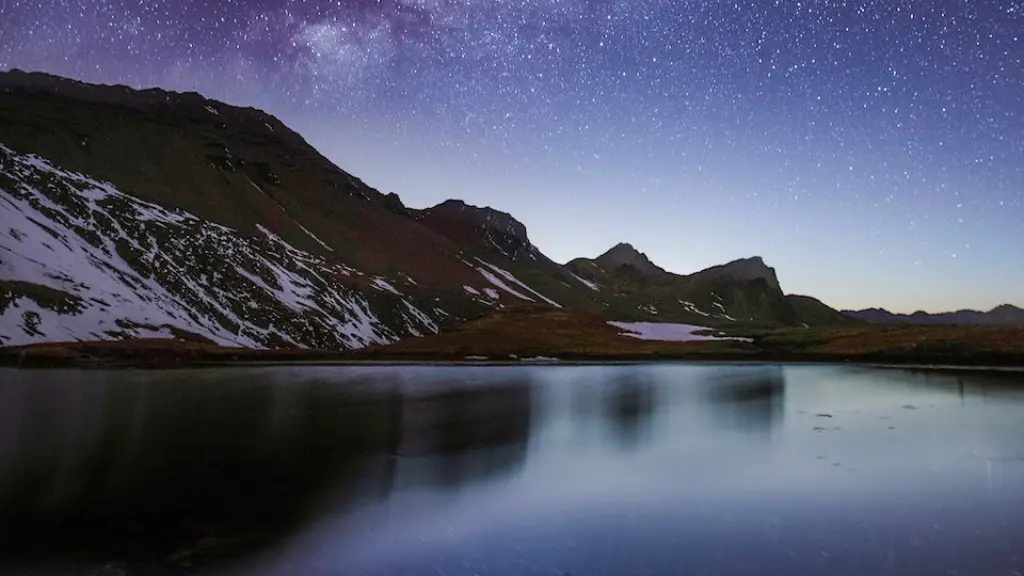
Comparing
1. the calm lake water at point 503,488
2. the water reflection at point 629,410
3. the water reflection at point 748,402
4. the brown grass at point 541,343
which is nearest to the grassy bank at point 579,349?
the brown grass at point 541,343

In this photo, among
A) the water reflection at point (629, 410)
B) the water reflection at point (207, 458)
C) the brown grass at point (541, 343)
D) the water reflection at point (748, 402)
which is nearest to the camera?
the water reflection at point (207, 458)

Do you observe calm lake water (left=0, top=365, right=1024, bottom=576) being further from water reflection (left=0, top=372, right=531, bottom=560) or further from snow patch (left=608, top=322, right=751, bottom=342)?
snow patch (left=608, top=322, right=751, bottom=342)

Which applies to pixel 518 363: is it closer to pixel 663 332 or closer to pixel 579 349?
pixel 579 349

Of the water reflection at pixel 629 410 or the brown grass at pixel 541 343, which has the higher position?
the brown grass at pixel 541 343

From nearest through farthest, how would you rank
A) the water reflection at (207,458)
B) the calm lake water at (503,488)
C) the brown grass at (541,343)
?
1. the calm lake water at (503,488)
2. the water reflection at (207,458)
3. the brown grass at (541,343)

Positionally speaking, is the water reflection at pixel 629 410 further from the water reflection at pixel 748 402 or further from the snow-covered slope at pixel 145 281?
the snow-covered slope at pixel 145 281

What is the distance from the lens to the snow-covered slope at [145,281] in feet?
334

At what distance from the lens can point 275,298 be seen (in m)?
141

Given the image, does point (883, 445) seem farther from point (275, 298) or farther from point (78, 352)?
point (275, 298)

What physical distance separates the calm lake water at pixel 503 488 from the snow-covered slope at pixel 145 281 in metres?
71.7

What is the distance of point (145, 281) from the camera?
124812 millimetres

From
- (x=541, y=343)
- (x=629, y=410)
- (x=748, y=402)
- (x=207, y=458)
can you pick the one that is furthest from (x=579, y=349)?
(x=207, y=458)

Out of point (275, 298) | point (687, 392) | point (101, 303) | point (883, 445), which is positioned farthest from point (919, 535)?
point (275, 298)

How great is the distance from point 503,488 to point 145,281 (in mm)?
122858
